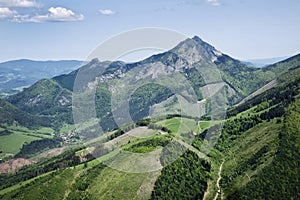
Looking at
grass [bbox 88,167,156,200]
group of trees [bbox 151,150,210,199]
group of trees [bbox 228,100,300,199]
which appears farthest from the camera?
group of trees [bbox 151,150,210,199]

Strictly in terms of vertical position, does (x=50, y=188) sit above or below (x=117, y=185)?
below

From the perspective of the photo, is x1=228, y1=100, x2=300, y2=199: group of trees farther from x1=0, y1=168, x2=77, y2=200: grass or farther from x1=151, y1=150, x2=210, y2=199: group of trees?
x1=0, y1=168, x2=77, y2=200: grass

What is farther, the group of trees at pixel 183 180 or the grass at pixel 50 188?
the grass at pixel 50 188

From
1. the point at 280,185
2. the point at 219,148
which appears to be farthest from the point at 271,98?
the point at 280,185

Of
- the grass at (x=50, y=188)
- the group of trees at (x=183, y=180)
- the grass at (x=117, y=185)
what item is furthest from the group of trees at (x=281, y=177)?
the grass at (x=50, y=188)

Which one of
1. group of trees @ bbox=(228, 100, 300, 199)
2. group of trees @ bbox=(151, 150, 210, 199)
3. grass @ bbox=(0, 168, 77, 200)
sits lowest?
grass @ bbox=(0, 168, 77, 200)

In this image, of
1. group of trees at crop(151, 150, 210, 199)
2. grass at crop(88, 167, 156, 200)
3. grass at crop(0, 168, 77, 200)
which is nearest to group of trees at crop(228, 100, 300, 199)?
group of trees at crop(151, 150, 210, 199)

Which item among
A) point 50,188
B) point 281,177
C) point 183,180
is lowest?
point 50,188

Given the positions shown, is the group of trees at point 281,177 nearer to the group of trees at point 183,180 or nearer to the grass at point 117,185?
the group of trees at point 183,180

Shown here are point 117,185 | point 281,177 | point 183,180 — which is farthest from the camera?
point 183,180

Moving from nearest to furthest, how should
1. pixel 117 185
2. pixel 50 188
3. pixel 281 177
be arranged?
pixel 281 177 < pixel 117 185 < pixel 50 188

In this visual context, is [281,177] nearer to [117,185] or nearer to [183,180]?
[183,180]

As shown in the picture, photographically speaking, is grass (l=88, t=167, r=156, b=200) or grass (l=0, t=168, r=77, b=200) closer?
grass (l=88, t=167, r=156, b=200)

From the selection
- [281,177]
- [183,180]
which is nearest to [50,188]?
[183,180]
